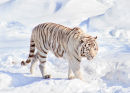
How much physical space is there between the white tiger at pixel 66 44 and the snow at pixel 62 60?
0.29 meters

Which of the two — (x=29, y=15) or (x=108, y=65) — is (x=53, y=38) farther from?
(x=29, y=15)

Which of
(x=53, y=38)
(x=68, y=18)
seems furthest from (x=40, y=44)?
(x=68, y=18)

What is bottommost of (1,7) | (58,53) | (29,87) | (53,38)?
(29,87)

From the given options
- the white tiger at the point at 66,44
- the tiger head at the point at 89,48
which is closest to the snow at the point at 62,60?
the white tiger at the point at 66,44

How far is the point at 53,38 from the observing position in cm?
380

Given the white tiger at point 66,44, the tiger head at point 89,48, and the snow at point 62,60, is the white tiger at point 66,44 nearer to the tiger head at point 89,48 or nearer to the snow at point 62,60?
the tiger head at point 89,48

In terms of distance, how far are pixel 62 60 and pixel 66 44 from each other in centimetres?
215

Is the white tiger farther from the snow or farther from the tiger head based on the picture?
the snow

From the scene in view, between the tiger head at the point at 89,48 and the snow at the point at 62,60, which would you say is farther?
the snow at the point at 62,60

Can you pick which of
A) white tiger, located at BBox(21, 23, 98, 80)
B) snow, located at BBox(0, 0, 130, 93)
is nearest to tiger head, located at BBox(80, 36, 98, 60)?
white tiger, located at BBox(21, 23, 98, 80)

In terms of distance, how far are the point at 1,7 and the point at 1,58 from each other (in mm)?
8730

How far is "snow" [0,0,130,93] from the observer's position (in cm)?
341

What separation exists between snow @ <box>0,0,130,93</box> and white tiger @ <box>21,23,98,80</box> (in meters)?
0.29

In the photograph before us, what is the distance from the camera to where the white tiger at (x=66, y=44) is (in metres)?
3.21
